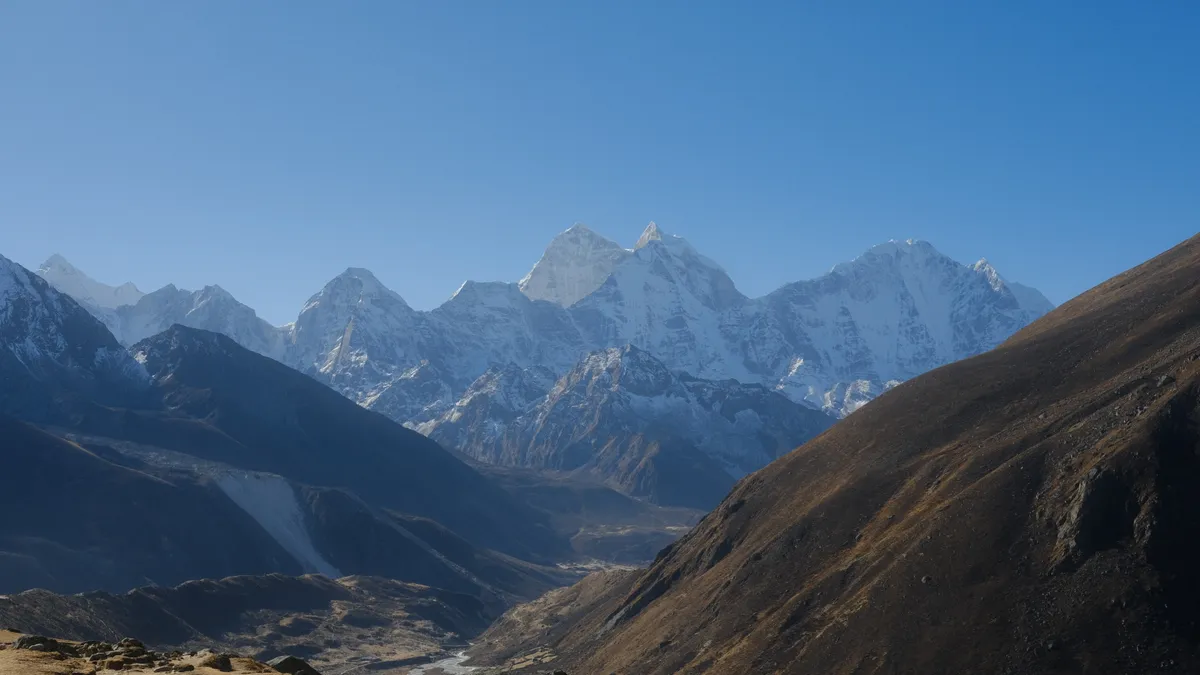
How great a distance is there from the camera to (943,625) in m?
117

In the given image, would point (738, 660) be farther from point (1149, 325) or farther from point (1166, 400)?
point (1149, 325)

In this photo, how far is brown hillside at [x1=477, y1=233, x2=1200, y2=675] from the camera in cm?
10912

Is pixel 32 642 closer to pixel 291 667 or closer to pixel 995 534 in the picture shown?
pixel 291 667

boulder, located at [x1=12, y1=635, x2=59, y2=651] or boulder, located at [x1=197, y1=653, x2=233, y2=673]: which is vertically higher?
boulder, located at [x1=12, y1=635, x2=59, y2=651]

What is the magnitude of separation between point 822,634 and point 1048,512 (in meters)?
28.4

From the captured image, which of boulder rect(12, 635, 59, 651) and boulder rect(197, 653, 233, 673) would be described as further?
boulder rect(12, 635, 59, 651)

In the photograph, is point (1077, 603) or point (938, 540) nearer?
point (1077, 603)

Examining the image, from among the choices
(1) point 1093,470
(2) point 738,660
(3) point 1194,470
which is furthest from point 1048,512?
(2) point 738,660

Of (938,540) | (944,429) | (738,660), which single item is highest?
(944,429)

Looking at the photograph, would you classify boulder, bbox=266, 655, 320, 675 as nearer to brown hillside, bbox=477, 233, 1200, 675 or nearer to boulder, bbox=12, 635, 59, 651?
boulder, bbox=12, 635, 59, 651

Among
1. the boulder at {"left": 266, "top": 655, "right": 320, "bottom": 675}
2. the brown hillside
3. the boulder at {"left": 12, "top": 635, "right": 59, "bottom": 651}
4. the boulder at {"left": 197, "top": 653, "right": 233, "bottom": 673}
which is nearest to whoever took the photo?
the boulder at {"left": 197, "top": 653, "right": 233, "bottom": 673}

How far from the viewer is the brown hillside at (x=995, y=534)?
10912 cm

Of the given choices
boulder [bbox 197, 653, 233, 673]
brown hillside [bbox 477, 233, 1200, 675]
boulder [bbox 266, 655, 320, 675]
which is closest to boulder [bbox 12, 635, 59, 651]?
boulder [bbox 197, 653, 233, 673]

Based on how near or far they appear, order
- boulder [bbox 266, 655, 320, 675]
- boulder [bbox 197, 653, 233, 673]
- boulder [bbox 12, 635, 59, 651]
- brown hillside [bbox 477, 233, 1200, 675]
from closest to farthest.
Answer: boulder [bbox 197, 653, 233, 673], boulder [bbox 12, 635, 59, 651], boulder [bbox 266, 655, 320, 675], brown hillside [bbox 477, 233, 1200, 675]
